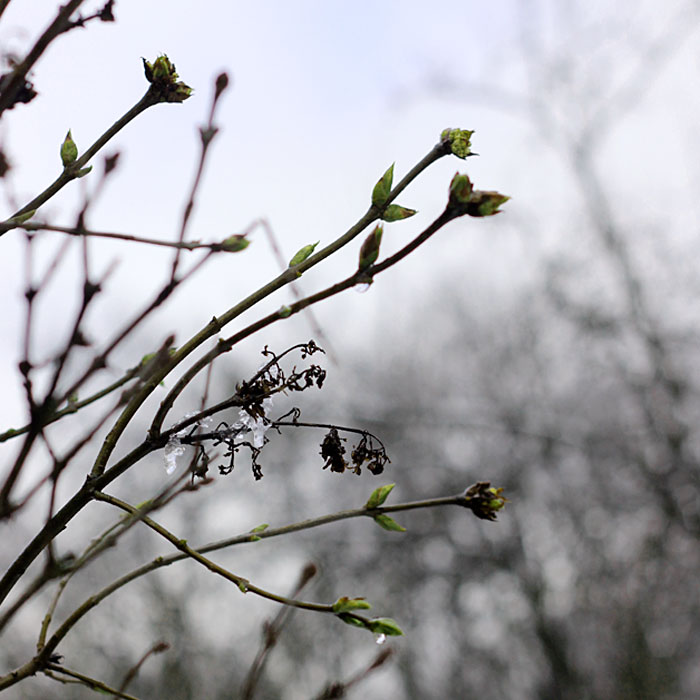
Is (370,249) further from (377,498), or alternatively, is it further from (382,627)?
(382,627)

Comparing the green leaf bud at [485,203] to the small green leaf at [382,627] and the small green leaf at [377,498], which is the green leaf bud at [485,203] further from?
the small green leaf at [382,627]

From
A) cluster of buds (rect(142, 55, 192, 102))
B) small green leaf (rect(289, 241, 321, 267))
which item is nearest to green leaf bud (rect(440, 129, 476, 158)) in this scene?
small green leaf (rect(289, 241, 321, 267))

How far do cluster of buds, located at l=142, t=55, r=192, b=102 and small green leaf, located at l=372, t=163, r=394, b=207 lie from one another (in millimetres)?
414

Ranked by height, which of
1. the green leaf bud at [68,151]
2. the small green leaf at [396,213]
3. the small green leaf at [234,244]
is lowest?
the small green leaf at [234,244]

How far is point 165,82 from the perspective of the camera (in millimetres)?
1186

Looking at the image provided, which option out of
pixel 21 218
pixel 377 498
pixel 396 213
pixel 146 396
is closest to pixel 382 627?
pixel 377 498

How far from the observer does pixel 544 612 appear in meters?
A: 9.98

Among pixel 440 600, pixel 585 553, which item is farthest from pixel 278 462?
pixel 585 553

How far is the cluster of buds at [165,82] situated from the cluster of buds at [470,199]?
543 mm

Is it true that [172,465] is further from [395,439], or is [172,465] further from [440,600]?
[440,600]

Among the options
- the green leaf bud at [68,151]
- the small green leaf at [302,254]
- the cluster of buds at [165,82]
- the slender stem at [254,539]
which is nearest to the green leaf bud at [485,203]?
the small green leaf at [302,254]

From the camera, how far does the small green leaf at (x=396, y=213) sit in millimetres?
1050

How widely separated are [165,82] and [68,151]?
8.3 inches

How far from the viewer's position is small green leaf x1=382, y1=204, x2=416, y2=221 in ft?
3.44
